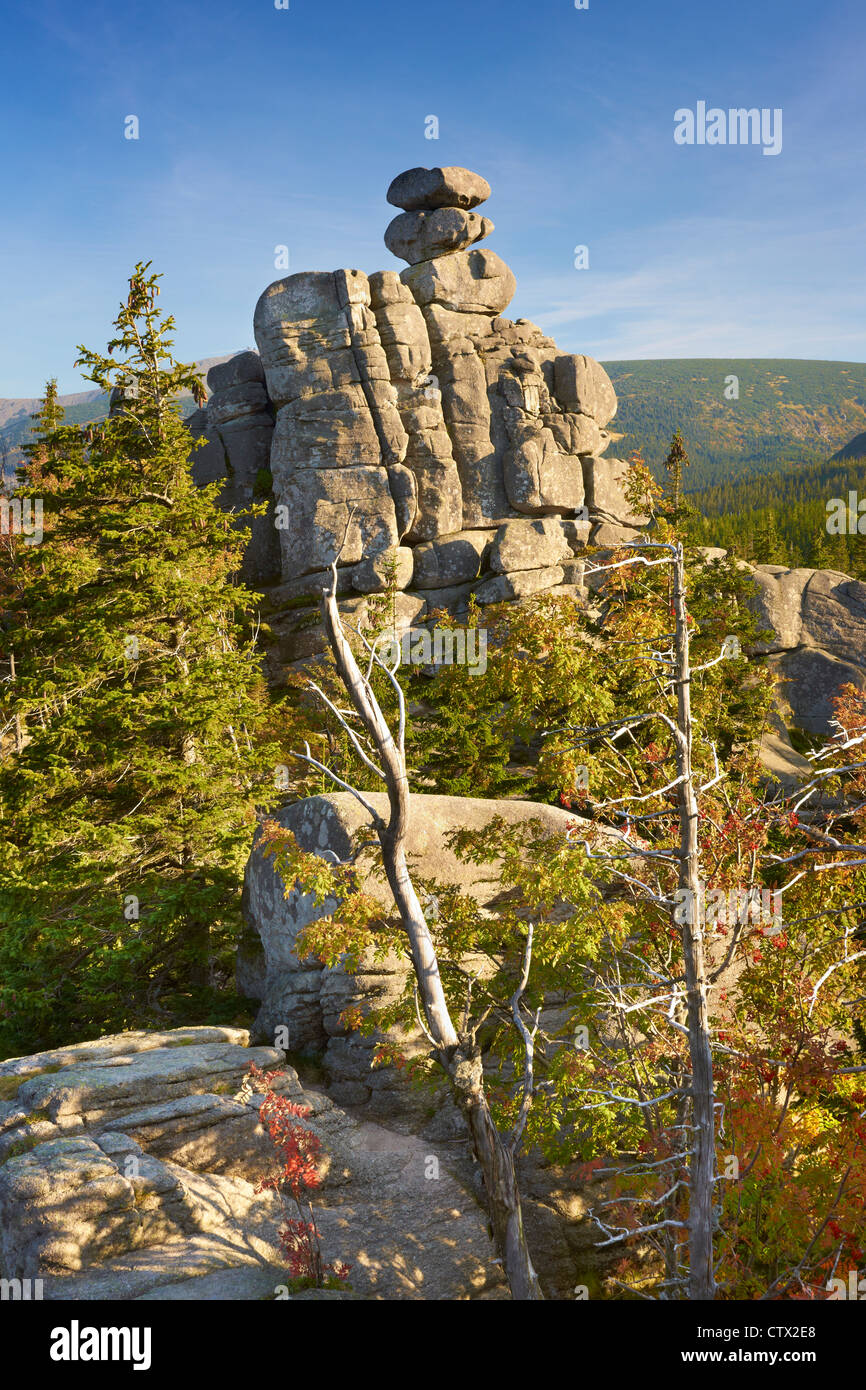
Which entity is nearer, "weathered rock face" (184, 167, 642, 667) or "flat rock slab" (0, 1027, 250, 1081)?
"flat rock slab" (0, 1027, 250, 1081)

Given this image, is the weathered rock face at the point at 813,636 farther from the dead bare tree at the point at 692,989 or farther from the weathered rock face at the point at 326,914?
the dead bare tree at the point at 692,989

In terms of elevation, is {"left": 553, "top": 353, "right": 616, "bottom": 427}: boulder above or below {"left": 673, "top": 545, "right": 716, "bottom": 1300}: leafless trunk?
above

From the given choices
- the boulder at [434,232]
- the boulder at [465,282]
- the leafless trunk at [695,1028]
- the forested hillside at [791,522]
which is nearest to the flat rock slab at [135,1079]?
the leafless trunk at [695,1028]

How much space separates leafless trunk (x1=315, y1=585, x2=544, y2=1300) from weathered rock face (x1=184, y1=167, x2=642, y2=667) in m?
23.1

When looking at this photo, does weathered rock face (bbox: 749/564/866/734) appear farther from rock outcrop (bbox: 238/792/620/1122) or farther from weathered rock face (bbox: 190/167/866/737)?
rock outcrop (bbox: 238/792/620/1122)

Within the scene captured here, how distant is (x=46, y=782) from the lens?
54.3ft

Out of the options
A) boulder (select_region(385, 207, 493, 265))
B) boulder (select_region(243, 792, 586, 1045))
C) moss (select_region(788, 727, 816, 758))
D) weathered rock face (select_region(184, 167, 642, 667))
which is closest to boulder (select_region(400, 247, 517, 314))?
weathered rock face (select_region(184, 167, 642, 667))

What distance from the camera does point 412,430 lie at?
110ft

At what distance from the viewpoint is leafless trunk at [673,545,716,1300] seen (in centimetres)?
658

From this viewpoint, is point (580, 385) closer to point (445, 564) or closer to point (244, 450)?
point (445, 564)

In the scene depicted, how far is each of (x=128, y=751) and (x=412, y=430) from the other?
20.8 m

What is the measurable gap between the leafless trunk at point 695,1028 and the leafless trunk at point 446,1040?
6.45 feet
